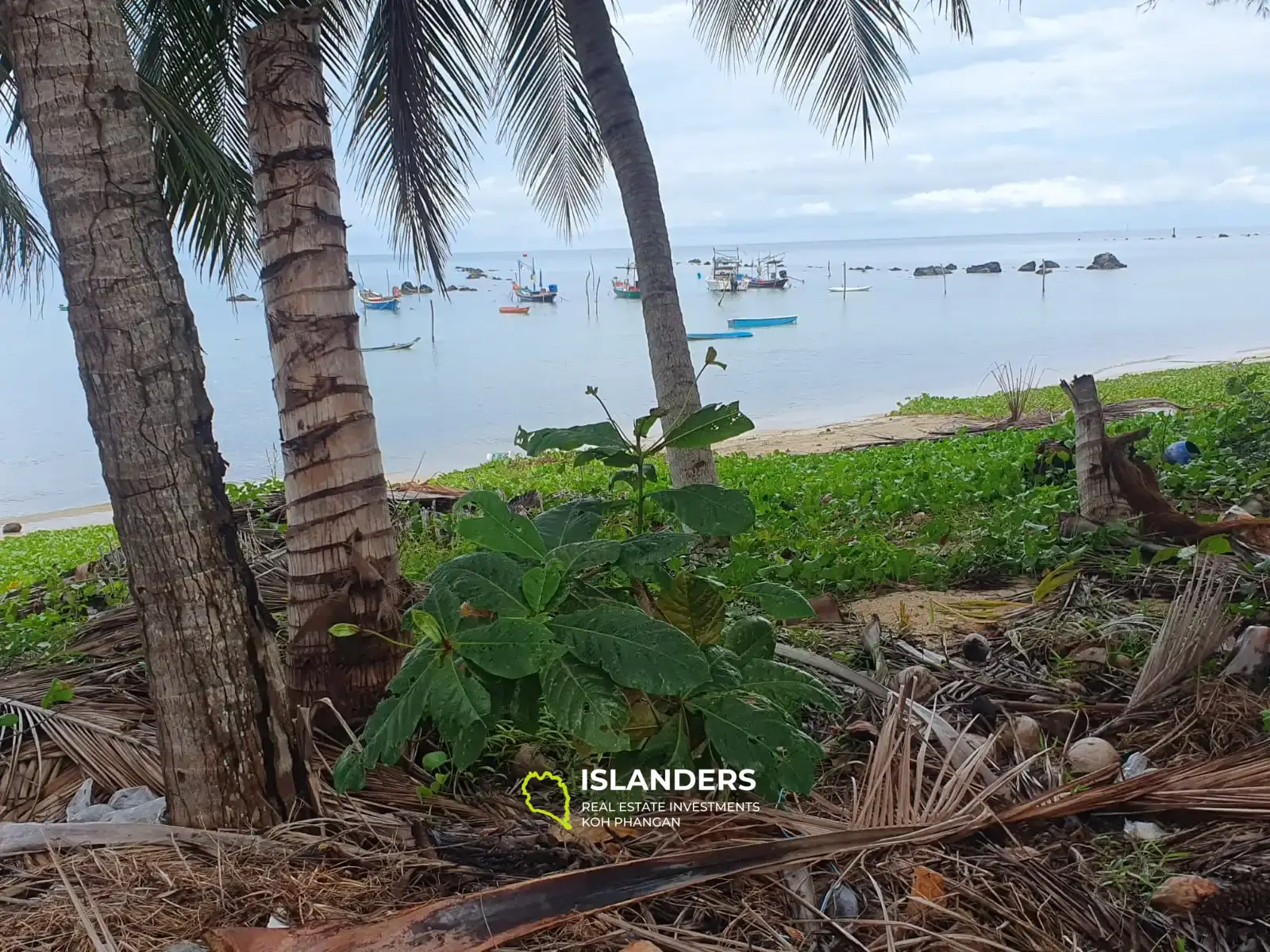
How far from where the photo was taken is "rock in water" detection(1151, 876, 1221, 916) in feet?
4.78

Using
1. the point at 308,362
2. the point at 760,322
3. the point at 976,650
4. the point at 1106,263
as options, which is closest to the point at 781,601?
the point at 976,650

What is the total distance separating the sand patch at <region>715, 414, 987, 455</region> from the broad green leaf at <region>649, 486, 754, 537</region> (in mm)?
8741

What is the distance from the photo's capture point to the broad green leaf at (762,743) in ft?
5.10

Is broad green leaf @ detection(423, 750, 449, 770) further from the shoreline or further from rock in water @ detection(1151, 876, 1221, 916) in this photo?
the shoreline

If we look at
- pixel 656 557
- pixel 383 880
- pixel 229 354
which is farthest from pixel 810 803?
pixel 229 354

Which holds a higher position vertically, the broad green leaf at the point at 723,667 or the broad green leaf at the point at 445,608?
the broad green leaf at the point at 445,608

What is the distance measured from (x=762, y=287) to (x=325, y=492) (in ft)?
205

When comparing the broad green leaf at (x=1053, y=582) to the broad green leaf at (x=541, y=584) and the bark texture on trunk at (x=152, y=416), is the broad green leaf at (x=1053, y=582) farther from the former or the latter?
the bark texture on trunk at (x=152, y=416)

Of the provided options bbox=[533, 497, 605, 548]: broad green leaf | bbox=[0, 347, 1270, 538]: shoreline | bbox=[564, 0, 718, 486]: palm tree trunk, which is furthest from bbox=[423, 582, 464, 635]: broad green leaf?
bbox=[0, 347, 1270, 538]: shoreline

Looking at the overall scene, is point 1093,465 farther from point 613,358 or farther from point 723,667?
point 613,358

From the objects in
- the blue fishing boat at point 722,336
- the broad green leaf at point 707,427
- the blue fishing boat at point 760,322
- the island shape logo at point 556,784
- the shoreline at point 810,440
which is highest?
the blue fishing boat at point 760,322

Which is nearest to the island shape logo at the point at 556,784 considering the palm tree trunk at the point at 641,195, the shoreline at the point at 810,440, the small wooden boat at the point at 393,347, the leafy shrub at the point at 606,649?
the leafy shrub at the point at 606,649

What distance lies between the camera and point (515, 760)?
2.06 m

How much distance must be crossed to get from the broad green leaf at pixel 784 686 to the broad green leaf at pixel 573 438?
19.7 inches
